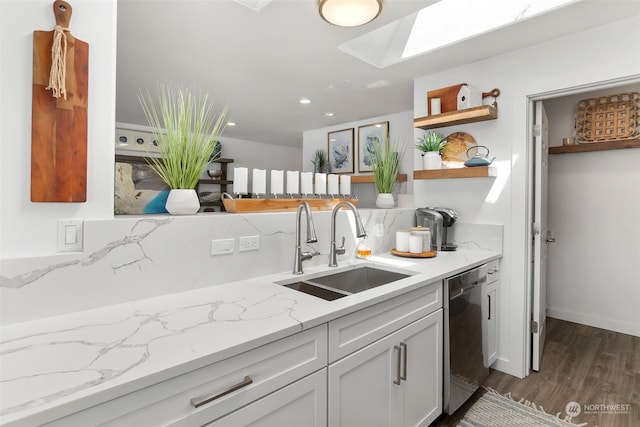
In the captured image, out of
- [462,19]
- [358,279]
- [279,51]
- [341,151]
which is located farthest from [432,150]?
[341,151]

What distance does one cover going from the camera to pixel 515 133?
234cm

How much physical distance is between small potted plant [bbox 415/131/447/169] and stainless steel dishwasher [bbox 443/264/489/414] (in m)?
0.90

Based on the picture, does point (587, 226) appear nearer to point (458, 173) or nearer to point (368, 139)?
point (458, 173)

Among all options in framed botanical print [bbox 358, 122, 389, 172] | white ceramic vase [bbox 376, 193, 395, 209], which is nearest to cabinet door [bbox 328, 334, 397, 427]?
white ceramic vase [bbox 376, 193, 395, 209]

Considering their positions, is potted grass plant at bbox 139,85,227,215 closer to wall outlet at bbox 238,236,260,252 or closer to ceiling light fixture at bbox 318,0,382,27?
wall outlet at bbox 238,236,260,252

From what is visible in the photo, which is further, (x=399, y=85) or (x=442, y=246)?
(x=399, y=85)

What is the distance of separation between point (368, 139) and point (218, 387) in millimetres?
3803

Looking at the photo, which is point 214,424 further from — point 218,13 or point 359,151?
point 359,151

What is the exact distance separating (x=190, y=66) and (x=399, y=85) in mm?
1818

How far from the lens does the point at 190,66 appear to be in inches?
102

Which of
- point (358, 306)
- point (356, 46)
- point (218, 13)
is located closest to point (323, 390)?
point (358, 306)

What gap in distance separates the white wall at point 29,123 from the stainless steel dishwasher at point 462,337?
1.77 m

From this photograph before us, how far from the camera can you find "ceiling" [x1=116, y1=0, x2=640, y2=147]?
1.81 metres

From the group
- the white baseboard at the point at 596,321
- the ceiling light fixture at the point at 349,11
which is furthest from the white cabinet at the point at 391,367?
the white baseboard at the point at 596,321
